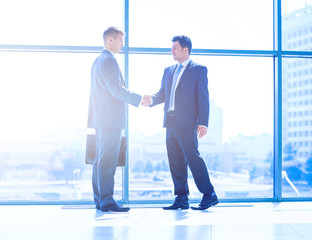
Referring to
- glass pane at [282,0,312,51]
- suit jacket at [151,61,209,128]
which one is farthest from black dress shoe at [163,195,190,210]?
glass pane at [282,0,312,51]

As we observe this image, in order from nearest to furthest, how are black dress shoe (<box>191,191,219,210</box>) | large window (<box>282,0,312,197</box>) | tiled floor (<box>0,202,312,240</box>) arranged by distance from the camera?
1. tiled floor (<box>0,202,312,240</box>)
2. black dress shoe (<box>191,191,219,210</box>)
3. large window (<box>282,0,312,197</box>)

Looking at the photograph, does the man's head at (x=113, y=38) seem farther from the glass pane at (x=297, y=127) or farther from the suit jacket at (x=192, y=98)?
the glass pane at (x=297, y=127)

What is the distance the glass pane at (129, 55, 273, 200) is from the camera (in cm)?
371

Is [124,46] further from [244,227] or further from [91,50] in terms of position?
→ [244,227]


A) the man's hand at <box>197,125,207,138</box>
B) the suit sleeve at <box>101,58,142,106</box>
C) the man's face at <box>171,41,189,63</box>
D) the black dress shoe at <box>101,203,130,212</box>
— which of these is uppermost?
the man's face at <box>171,41,189,63</box>


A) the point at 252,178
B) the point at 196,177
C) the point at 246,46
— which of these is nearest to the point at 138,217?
the point at 196,177

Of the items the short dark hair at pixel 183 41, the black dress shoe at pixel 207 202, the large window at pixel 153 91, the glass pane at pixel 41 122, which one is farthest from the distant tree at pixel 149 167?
the short dark hair at pixel 183 41

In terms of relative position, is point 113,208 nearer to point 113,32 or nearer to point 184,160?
point 184,160

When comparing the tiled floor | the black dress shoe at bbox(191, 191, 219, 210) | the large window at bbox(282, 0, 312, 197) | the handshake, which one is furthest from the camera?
the large window at bbox(282, 0, 312, 197)

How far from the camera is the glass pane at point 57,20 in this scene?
143 inches

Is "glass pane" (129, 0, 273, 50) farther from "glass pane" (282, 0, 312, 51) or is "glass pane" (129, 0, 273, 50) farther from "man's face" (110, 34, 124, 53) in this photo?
"man's face" (110, 34, 124, 53)

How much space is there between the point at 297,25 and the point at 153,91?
4.77ft

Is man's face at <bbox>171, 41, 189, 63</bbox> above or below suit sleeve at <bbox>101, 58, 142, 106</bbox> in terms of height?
above

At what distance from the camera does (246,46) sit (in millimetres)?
3717
